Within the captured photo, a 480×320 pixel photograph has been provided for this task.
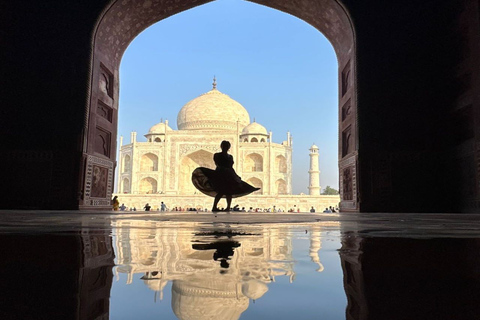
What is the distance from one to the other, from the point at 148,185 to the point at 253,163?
6065 millimetres

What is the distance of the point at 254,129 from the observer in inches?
923

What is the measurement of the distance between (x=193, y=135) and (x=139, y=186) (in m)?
4.22

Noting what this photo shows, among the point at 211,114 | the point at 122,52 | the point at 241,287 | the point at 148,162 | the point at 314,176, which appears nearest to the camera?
the point at 241,287

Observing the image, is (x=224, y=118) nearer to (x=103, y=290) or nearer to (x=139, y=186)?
(x=139, y=186)

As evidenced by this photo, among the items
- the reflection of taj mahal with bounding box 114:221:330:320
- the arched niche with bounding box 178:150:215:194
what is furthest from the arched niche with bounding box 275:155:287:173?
the reflection of taj mahal with bounding box 114:221:330:320

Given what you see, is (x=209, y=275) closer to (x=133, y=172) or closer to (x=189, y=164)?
(x=189, y=164)

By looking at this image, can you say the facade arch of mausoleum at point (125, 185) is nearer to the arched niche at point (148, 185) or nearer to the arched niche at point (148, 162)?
the arched niche at point (148, 185)

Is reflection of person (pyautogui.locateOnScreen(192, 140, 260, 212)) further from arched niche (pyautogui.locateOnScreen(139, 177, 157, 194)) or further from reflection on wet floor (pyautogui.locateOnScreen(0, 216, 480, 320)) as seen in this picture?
arched niche (pyautogui.locateOnScreen(139, 177, 157, 194))

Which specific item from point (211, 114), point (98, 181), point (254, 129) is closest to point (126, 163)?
point (211, 114)

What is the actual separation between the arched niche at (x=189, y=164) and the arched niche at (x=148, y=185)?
5.05 feet

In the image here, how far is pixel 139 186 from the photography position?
2141 cm

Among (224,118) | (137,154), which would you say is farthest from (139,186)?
(224,118)

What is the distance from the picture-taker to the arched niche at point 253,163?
2200 cm

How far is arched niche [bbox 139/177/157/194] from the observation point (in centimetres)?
2150
